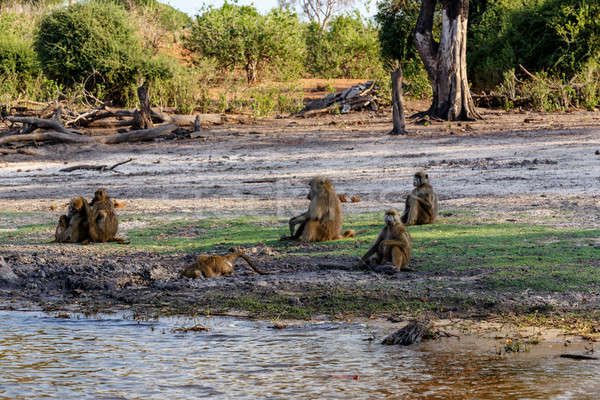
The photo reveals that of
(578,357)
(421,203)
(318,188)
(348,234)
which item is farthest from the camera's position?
(421,203)

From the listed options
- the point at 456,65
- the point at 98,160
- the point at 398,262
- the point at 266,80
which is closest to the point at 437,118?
the point at 456,65

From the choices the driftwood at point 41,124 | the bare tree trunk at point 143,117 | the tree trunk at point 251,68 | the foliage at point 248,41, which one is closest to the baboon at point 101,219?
the driftwood at point 41,124

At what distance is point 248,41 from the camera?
38.6 metres

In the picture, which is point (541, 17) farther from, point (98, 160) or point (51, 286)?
point (51, 286)

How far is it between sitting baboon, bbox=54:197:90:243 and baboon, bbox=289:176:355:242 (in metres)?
2.86

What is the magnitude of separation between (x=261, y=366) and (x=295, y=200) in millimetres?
8649

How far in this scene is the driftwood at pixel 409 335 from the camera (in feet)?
21.0

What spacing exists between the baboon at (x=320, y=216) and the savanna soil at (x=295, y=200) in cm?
23

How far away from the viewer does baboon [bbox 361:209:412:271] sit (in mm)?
8273

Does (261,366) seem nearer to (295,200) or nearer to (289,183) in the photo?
(295,200)

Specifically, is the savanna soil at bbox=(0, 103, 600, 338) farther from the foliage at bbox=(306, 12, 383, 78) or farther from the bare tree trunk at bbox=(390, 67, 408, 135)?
the foliage at bbox=(306, 12, 383, 78)

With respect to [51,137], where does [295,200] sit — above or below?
below

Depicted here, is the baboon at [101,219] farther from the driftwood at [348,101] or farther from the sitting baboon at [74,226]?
the driftwood at [348,101]

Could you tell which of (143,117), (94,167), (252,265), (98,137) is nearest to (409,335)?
(252,265)
